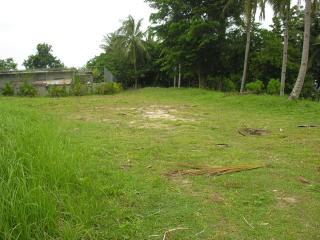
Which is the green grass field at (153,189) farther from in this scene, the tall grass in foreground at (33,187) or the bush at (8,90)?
the bush at (8,90)

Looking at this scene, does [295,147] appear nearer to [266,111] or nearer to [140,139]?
[140,139]

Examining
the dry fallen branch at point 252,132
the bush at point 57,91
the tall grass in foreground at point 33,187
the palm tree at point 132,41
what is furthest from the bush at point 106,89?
the tall grass in foreground at point 33,187

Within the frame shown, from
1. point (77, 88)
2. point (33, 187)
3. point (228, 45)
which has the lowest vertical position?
point (33, 187)

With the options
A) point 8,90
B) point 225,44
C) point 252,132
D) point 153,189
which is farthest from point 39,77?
point 153,189

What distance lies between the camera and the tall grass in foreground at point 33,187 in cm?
260

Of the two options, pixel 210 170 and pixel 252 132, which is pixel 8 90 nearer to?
pixel 252 132

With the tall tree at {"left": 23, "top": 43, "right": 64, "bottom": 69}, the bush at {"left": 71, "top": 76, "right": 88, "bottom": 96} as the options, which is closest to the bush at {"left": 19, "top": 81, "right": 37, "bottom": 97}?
the bush at {"left": 71, "top": 76, "right": 88, "bottom": 96}

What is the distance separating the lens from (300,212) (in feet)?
11.2

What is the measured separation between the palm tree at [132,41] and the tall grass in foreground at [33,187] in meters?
27.8

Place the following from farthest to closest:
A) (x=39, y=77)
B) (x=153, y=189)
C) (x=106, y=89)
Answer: (x=39, y=77)
(x=106, y=89)
(x=153, y=189)

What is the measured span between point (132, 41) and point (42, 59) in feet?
63.8

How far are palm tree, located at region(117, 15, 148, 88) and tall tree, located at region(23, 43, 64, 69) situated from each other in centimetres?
1695

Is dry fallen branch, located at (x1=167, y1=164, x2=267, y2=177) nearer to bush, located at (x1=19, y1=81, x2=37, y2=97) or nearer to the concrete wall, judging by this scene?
bush, located at (x1=19, y1=81, x2=37, y2=97)

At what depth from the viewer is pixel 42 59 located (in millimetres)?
46719
